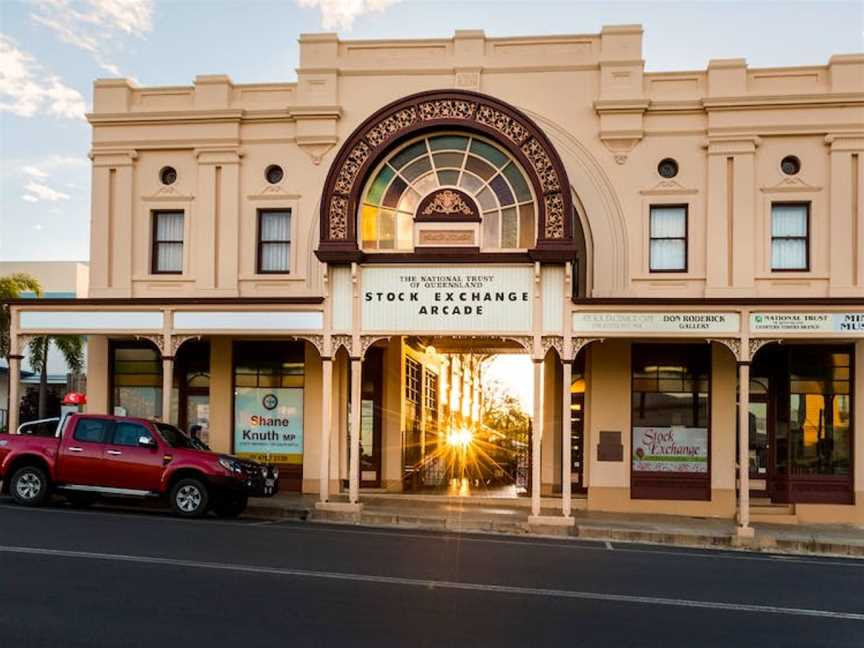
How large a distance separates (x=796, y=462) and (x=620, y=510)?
3.64 metres

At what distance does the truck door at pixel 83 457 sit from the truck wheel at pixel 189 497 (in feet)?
4.42

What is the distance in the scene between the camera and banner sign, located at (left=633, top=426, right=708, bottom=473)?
1866cm

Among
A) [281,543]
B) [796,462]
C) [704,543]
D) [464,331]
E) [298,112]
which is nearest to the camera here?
[281,543]

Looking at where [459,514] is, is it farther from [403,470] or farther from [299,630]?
[299,630]

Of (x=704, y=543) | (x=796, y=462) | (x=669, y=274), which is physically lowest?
(x=704, y=543)

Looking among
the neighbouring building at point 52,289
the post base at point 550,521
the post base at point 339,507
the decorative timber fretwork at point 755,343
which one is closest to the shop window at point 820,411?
the decorative timber fretwork at point 755,343

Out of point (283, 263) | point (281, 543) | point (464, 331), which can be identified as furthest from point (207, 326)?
point (281, 543)

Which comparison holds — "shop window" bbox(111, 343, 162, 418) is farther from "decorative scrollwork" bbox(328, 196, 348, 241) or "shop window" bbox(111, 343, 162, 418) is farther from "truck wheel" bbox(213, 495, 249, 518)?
"decorative scrollwork" bbox(328, 196, 348, 241)

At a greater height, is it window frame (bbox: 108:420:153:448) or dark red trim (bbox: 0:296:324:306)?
dark red trim (bbox: 0:296:324:306)

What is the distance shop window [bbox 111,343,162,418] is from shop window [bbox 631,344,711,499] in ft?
34.4

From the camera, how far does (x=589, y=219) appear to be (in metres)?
19.2

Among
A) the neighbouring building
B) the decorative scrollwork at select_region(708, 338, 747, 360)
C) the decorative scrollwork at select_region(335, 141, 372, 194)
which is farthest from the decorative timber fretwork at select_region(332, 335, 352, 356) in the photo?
the neighbouring building

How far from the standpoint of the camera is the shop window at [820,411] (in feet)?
60.3

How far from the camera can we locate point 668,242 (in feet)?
62.7
